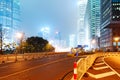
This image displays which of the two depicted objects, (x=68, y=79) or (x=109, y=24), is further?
(x=109, y=24)

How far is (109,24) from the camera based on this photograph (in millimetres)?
180625

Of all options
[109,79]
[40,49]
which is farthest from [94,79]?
[40,49]

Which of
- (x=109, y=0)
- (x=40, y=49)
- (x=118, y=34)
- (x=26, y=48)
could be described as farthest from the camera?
(x=109, y=0)

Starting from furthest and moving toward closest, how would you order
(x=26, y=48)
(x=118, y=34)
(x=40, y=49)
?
(x=118, y=34)
(x=40, y=49)
(x=26, y=48)

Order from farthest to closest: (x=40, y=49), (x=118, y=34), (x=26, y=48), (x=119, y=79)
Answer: (x=118, y=34) → (x=40, y=49) → (x=26, y=48) → (x=119, y=79)

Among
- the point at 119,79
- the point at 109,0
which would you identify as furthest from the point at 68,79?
the point at 109,0

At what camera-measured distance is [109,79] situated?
15.8 metres

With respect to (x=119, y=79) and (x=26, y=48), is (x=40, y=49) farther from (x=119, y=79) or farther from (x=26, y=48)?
(x=119, y=79)

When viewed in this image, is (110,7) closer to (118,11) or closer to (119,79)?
(118,11)

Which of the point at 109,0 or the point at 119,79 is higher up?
the point at 109,0

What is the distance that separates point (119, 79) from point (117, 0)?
555 ft

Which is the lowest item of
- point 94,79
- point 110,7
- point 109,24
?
point 94,79

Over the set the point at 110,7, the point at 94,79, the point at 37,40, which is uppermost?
the point at 110,7

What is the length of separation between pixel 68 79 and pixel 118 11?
553 feet
